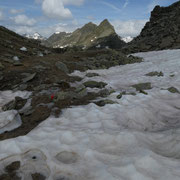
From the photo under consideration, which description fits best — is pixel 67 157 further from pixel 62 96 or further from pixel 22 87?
pixel 22 87

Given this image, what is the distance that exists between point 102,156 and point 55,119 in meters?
2.72

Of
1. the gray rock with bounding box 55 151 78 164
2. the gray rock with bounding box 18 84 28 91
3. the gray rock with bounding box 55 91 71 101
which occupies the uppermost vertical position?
the gray rock with bounding box 18 84 28 91

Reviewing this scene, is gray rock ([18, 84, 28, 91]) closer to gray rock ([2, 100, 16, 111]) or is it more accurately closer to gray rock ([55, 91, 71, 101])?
gray rock ([2, 100, 16, 111])

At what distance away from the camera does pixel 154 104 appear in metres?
7.33

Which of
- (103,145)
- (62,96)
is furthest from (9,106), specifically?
(103,145)

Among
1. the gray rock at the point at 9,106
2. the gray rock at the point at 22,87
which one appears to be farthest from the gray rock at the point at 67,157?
the gray rock at the point at 22,87

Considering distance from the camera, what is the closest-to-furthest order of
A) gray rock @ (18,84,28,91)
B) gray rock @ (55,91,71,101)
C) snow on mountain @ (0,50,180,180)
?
snow on mountain @ (0,50,180,180) → gray rock @ (55,91,71,101) → gray rock @ (18,84,28,91)

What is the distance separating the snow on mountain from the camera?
11.1 ft

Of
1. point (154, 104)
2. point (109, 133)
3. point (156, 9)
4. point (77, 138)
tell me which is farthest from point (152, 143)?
point (156, 9)

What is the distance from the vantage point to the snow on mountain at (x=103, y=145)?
11.1 feet

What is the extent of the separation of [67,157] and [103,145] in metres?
1.03

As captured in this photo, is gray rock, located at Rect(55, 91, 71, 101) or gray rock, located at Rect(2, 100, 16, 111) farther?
gray rock, located at Rect(55, 91, 71, 101)

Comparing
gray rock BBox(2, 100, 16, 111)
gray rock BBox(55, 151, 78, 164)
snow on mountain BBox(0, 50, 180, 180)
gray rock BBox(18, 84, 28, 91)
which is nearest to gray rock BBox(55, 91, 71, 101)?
snow on mountain BBox(0, 50, 180, 180)

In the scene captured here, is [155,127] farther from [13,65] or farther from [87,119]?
[13,65]
